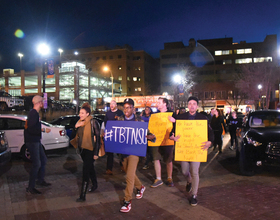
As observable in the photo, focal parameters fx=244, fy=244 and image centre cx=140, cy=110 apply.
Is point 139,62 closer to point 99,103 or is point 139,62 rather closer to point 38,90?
point 38,90

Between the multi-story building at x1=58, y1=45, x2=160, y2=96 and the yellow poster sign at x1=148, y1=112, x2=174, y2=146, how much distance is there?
65.1m

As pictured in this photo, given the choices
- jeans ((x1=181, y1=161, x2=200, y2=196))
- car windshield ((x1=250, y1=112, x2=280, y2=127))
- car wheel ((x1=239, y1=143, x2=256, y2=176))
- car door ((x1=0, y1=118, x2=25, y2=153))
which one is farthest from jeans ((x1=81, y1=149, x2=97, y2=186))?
car windshield ((x1=250, y1=112, x2=280, y2=127))

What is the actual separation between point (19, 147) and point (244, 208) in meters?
7.45

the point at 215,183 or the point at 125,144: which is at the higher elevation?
the point at 125,144

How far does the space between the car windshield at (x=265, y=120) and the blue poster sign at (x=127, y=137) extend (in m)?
4.61

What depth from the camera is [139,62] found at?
243 feet

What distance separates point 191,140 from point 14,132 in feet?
22.0

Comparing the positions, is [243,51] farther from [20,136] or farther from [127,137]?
[127,137]

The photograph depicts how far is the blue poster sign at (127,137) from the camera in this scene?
4.49m

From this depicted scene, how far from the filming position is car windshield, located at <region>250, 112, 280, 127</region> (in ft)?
24.7

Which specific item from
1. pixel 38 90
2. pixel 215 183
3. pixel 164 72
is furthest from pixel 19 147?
pixel 164 72

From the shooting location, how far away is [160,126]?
5.32m

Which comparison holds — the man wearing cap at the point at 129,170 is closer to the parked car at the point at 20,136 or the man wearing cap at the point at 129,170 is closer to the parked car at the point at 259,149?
the parked car at the point at 259,149

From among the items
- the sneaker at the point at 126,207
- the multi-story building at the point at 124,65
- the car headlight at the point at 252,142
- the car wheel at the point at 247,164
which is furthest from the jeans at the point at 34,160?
the multi-story building at the point at 124,65
